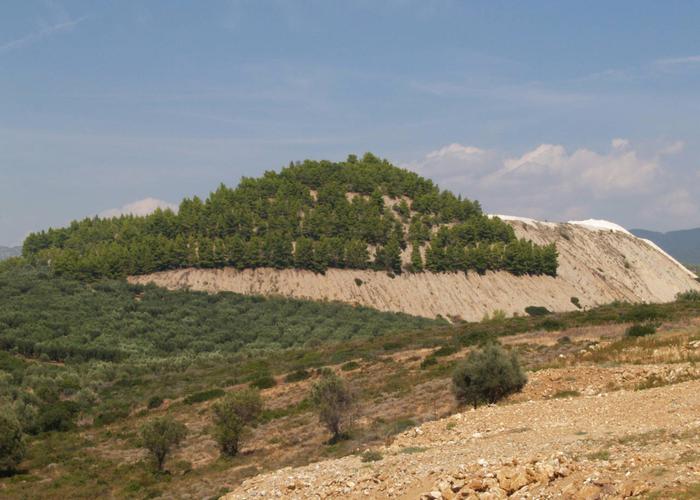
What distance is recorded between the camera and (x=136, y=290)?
109500 mm

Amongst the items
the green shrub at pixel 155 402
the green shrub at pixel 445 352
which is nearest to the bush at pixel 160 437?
the green shrub at pixel 155 402

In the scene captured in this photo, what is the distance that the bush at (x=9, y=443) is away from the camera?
1476 inches

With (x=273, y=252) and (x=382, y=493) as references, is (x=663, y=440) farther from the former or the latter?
(x=273, y=252)

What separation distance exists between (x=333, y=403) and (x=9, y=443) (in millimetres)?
17982

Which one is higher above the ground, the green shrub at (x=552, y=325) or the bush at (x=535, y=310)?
the green shrub at (x=552, y=325)

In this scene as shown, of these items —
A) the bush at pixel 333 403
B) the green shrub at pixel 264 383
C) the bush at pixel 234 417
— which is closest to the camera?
the bush at pixel 333 403

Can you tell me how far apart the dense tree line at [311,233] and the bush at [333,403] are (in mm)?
86937

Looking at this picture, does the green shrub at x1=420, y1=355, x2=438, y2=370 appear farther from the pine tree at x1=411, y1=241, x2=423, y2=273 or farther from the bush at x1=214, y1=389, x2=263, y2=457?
the pine tree at x1=411, y1=241, x2=423, y2=273

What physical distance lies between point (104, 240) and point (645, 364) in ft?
404

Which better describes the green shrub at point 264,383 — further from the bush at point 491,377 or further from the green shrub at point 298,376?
the bush at point 491,377

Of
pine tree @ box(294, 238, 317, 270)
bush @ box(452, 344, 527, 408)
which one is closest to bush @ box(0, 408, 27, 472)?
bush @ box(452, 344, 527, 408)

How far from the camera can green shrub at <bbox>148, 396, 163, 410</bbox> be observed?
52403 mm

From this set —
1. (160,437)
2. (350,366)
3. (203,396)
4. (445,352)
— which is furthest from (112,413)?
(445,352)

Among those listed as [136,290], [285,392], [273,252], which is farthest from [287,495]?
[273,252]
